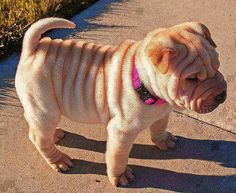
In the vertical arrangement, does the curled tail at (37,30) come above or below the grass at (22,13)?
above

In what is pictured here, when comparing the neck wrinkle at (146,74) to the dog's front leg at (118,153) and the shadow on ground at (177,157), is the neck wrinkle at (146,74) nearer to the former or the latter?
the dog's front leg at (118,153)

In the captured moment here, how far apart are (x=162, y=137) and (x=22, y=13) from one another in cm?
188

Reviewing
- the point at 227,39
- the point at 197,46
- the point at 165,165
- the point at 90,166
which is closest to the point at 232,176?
the point at 165,165

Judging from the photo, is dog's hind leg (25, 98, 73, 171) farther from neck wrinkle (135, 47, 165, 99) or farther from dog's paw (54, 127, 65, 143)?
neck wrinkle (135, 47, 165, 99)

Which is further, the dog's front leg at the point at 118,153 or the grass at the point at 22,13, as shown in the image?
the grass at the point at 22,13

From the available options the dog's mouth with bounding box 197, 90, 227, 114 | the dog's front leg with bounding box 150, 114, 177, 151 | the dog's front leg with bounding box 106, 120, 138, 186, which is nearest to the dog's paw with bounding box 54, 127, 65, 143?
the dog's front leg with bounding box 106, 120, 138, 186

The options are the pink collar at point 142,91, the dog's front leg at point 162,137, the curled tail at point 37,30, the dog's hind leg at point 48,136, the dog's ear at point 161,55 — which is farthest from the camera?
the dog's front leg at point 162,137

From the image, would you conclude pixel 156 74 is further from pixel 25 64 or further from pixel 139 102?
pixel 25 64

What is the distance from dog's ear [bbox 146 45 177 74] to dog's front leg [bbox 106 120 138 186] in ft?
1.73

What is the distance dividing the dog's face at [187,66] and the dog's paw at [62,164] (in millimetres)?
1034

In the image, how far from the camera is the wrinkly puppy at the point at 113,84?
8.29ft

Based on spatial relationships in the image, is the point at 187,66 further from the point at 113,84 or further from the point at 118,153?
the point at 118,153

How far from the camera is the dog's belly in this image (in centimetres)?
284

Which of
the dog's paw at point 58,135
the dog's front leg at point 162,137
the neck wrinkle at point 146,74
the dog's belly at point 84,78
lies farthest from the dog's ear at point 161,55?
the dog's paw at point 58,135
